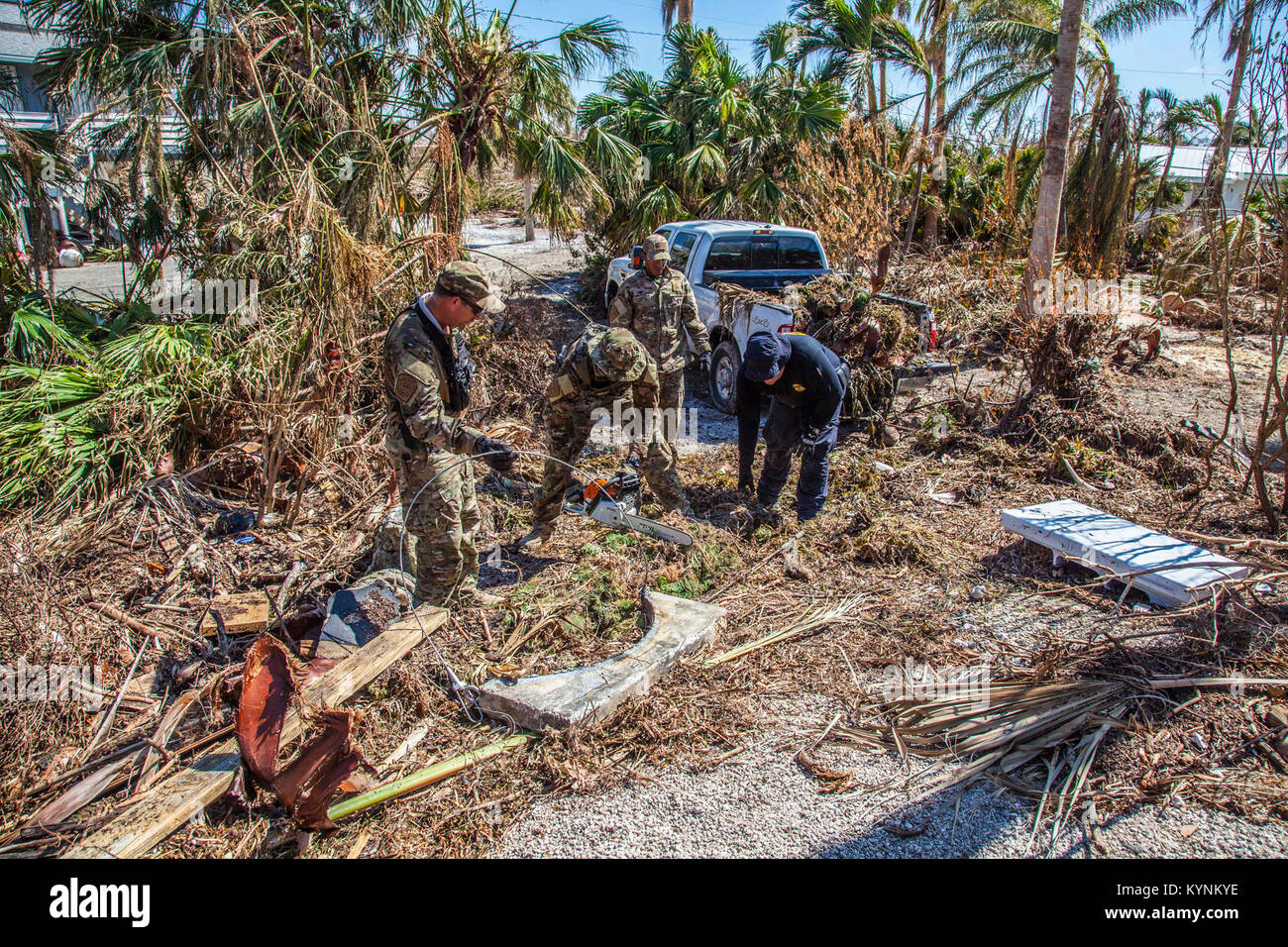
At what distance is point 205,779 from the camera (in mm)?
2799

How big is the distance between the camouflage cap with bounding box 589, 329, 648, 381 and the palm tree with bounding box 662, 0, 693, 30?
48.9 feet

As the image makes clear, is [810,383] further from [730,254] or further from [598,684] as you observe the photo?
[730,254]

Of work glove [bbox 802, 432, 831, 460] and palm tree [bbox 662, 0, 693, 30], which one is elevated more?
palm tree [bbox 662, 0, 693, 30]

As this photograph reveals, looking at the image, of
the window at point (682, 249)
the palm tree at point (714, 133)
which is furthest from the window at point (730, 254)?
the palm tree at point (714, 133)

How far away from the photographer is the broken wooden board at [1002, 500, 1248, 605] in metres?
3.91

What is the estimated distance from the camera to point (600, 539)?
5121 millimetres

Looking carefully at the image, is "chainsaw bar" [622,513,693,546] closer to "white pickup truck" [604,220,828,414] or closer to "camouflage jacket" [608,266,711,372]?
"camouflage jacket" [608,266,711,372]

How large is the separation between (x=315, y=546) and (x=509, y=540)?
4.12 ft

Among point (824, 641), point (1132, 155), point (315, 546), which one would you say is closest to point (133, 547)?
point (315, 546)

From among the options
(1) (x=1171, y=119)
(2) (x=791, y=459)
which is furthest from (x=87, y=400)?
(1) (x=1171, y=119)

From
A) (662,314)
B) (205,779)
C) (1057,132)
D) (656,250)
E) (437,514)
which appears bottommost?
(205,779)

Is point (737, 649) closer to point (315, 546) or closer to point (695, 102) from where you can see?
point (315, 546)

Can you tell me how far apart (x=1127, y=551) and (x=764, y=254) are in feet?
16.4

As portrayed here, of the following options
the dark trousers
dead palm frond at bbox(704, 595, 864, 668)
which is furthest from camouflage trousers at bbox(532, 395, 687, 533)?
dead palm frond at bbox(704, 595, 864, 668)
